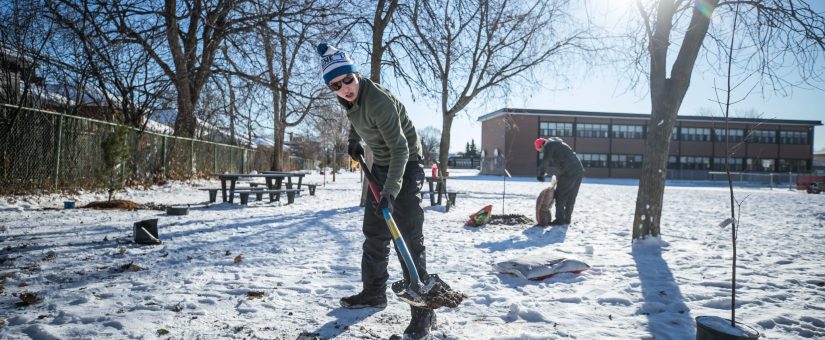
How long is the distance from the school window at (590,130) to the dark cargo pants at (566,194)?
39059 millimetres

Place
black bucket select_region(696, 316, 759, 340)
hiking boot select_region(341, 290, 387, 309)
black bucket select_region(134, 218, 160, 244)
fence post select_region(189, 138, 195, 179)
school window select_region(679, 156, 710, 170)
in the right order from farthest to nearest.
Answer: school window select_region(679, 156, 710, 170), fence post select_region(189, 138, 195, 179), black bucket select_region(134, 218, 160, 244), hiking boot select_region(341, 290, 387, 309), black bucket select_region(696, 316, 759, 340)

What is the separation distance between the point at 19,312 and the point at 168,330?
1.13m

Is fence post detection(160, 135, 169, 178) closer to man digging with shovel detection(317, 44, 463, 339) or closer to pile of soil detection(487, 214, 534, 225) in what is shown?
pile of soil detection(487, 214, 534, 225)

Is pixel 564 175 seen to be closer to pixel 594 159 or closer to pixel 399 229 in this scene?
pixel 399 229

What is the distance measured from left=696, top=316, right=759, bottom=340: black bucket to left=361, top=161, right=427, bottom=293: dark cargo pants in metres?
1.68

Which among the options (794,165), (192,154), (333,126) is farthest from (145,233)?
(794,165)

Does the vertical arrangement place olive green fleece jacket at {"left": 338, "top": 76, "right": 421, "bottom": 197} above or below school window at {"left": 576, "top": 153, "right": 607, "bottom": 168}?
below

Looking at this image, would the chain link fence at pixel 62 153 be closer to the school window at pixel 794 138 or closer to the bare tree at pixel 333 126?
the bare tree at pixel 333 126

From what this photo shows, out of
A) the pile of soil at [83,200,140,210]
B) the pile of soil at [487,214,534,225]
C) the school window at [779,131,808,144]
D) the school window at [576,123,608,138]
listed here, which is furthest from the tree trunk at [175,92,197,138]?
the school window at [779,131,808,144]

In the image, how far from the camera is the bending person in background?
25.4ft

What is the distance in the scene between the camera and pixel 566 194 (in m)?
7.82

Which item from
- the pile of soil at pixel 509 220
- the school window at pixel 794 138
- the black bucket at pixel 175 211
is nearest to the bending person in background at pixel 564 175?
the pile of soil at pixel 509 220

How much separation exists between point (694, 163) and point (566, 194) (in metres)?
46.1

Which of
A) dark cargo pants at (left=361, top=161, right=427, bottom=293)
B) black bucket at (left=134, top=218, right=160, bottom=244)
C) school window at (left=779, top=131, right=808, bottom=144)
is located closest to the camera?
dark cargo pants at (left=361, top=161, right=427, bottom=293)
